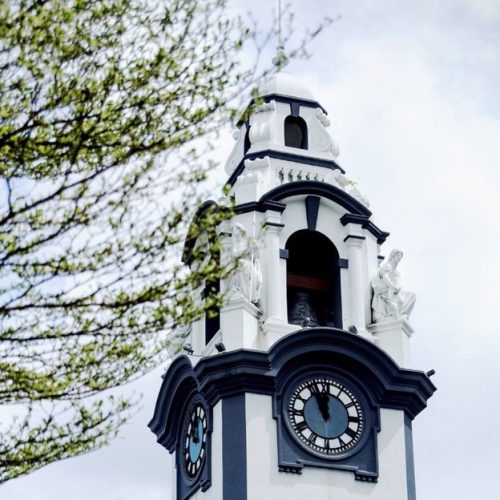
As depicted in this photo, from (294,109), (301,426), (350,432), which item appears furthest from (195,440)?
(294,109)

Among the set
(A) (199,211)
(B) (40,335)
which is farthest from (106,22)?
(B) (40,335)

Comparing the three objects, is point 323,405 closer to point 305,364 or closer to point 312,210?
point 305,364

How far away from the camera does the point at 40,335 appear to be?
587 inches

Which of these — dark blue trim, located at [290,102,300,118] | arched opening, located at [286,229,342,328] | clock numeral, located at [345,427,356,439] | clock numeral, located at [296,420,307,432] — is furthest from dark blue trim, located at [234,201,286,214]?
clock numeral, located at [345,427,356,439]

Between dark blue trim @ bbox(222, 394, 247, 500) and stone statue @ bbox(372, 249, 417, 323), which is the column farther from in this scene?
dark blue trim @ bbox(222, 394, 247, 500)

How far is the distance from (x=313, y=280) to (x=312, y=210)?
4.50 ft

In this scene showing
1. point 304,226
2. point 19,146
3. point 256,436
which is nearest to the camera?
point 19,146

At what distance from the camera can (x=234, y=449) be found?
1132 inches

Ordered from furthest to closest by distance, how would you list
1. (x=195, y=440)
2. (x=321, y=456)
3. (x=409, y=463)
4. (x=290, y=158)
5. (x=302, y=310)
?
(x=290, y=158), (x=302, y=310), (x=195, y=440), (x=409, y=463), (x=321, y=456)

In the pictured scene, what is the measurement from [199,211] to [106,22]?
196cm

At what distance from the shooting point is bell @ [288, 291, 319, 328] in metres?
30.9

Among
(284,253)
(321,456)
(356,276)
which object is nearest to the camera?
(321,456)

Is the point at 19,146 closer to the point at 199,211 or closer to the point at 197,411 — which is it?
the point at 199,211

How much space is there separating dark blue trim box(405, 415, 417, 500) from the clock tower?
3 cm
